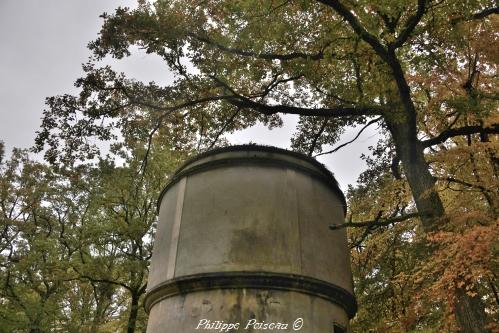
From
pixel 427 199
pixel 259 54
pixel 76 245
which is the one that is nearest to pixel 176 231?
pixel 259 54

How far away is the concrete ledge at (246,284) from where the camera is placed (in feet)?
27.6

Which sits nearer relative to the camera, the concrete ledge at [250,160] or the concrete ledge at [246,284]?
the concrete ledge at [246,284]

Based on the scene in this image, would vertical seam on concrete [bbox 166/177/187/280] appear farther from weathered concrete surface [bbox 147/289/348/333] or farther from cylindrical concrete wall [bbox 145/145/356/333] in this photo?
weathered concrete surface [bbox 147/289/348/333]

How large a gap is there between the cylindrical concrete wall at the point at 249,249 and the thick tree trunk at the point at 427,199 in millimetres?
2037

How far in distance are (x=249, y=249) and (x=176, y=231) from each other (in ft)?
6.16

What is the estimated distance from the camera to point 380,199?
12883 millimetres

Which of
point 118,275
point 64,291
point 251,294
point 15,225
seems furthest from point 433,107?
point 15,225

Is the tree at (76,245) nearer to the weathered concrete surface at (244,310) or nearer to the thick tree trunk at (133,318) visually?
the thick tree trunk at (133,318)

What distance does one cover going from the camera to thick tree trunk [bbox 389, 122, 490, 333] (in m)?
8.47

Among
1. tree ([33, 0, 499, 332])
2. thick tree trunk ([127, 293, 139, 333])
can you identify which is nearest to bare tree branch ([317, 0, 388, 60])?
tree ([33, 0, 499, 332])

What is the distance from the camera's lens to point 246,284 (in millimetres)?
8398

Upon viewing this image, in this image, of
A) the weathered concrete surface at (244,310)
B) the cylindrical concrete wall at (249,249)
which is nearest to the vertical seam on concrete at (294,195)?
the cylindrical concrete wall at (249,249)

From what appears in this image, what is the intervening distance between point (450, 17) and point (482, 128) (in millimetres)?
3328

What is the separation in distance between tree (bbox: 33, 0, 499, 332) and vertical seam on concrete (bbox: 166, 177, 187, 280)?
283 centimetres
